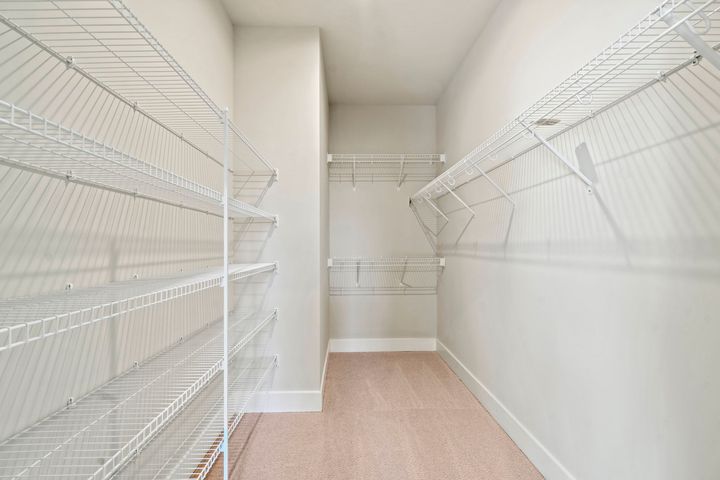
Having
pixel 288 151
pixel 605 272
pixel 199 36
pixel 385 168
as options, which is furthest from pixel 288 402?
pixel 385 168

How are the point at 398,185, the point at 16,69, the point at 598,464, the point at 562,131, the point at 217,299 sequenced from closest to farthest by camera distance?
the point at 16,69 < the point at 598,464 < the point at 562,131 < the point at 217,299 < the point at 398,185

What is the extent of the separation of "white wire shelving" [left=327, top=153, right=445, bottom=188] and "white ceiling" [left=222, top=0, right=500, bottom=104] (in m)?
0.61

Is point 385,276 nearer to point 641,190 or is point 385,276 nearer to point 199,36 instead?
point 199,36

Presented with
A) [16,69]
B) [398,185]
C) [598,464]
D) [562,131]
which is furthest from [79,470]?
[398,185]

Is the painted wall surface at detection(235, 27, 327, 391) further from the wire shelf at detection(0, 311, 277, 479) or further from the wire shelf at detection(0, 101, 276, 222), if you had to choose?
the wire shelf at detection(0, 101, 276, 222)

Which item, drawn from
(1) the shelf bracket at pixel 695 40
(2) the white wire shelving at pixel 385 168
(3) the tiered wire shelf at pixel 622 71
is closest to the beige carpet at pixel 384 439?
(3) the tiered wire shelf at pixel 622 71

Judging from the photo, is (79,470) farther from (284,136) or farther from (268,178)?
(284,136)

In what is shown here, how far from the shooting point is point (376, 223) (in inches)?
139

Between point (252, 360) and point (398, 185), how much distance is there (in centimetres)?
212

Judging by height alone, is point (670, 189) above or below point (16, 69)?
below

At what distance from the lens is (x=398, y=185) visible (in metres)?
3.56

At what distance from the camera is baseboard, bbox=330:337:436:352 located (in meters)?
3.49

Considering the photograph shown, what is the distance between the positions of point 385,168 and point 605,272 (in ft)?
8.27

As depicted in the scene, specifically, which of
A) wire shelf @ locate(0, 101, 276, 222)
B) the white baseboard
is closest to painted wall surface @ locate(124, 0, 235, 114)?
wire shelf @ locate(0, 101, 276, 222)
